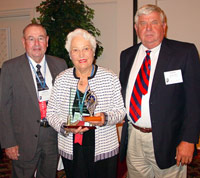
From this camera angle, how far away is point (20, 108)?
2209mm

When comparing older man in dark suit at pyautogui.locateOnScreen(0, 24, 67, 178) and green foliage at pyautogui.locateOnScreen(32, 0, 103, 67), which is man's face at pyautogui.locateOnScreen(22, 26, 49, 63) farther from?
green foliage at pyautogui.locateOnScreen(32, 0, 103, 67)

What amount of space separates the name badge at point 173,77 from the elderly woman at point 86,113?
0.46 m

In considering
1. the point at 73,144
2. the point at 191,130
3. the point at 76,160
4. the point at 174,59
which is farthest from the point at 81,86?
the point at 191,130

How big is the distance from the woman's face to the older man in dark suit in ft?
1.91

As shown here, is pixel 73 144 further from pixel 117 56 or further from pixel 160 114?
pixel 117 56

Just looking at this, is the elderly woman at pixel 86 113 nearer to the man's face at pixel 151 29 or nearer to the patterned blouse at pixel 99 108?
the patterned blouse at pixel 99 108

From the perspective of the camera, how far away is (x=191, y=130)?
1.88m

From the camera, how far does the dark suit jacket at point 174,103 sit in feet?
6.14

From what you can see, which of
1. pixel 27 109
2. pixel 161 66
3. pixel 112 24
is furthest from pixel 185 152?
pixel 112 24

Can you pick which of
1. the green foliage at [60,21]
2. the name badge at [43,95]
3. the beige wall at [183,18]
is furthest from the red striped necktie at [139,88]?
the beige wall at [183,18]

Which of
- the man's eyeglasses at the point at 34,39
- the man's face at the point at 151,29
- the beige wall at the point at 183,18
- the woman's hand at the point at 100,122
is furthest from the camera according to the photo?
the beige wall at the point at 183,18

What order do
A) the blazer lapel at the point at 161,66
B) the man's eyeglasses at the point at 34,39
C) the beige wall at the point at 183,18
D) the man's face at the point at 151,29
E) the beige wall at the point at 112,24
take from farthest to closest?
the beige wall at the point at 112,24
the beige wall at the point at 183,18
the man's eyeglasses at the point at 34,39
the man's face at the point at 151,29
the blazer lapel at the point at 161,66

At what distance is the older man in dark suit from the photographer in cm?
219

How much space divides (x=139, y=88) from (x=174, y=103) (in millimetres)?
355
